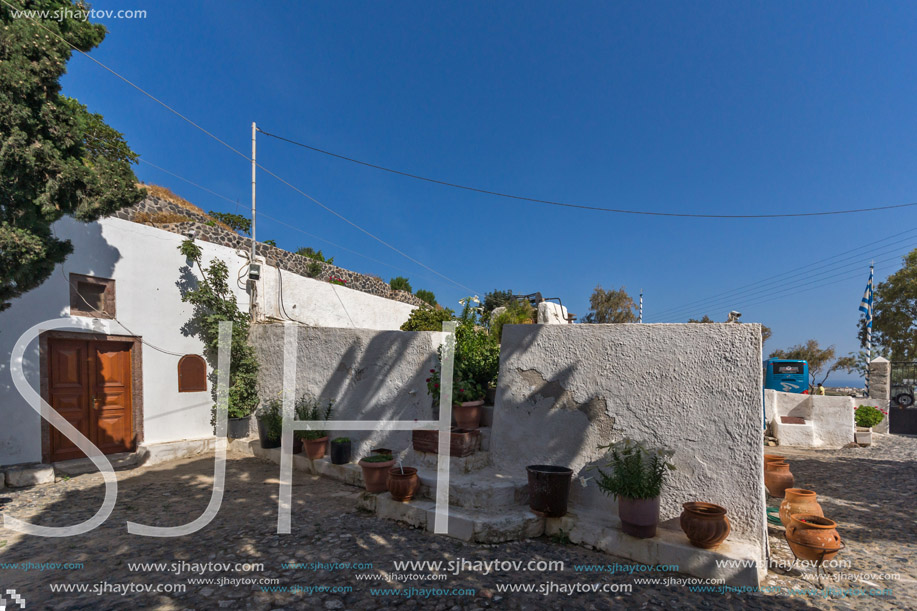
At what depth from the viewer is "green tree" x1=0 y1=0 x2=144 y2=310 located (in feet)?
12.9

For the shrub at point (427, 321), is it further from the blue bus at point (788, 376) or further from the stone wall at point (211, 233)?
the blue bus at point (788, 376)

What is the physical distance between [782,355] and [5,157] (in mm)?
31700

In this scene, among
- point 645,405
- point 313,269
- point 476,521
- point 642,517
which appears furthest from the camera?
point 313,269

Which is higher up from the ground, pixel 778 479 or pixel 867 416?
pixel 778 479

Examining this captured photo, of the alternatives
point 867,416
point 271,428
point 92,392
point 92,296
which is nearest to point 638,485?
point 271,428

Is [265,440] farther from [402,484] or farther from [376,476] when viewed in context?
[402,484]

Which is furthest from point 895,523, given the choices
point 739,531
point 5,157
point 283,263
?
point 283,263

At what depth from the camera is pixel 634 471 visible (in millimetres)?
3617

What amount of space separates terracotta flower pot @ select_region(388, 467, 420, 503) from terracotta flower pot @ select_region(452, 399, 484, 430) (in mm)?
858

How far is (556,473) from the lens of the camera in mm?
3979

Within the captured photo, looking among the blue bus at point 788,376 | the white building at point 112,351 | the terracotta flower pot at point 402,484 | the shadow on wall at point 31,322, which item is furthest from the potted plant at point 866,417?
the shadow on wall at point 31,322

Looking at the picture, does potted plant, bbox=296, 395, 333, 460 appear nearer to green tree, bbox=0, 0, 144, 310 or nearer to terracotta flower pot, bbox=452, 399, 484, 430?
terracotta flower pot, bbox=452, 399, 484, 430

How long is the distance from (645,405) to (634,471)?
646 mm

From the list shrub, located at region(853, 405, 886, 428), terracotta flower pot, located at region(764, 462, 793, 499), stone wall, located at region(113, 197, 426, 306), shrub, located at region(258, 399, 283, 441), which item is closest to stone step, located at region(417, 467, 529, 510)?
terracotta flower pot, located at region(764, 462, 793, 499)
